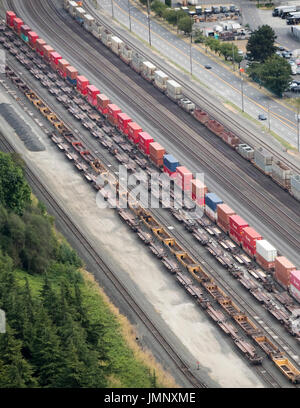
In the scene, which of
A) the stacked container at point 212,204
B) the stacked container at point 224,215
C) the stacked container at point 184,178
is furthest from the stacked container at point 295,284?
the stacked container at point 184,178

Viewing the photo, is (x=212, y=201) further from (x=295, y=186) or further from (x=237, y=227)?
(x=295, y=186)

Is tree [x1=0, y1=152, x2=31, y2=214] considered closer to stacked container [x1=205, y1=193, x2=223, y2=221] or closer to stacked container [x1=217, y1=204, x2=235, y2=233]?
stacked container [x1=205, y1=193, x2=223, y2=221]

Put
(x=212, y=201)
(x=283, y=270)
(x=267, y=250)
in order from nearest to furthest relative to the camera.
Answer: (x=283, y=270) → (x=267, y=250) → (x=212, y=201)

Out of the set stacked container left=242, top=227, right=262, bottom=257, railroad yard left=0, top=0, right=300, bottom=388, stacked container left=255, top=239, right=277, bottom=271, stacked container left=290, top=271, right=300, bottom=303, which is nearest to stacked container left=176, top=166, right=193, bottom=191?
railroad yard left=0, top=0, right=300, bottom=388

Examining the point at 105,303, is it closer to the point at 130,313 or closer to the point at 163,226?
the point at 130,313

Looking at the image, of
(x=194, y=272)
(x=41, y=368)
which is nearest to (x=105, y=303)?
(x=194, y=272)

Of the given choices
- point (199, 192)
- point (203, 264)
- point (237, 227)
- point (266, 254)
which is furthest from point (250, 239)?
point (199, 192)
